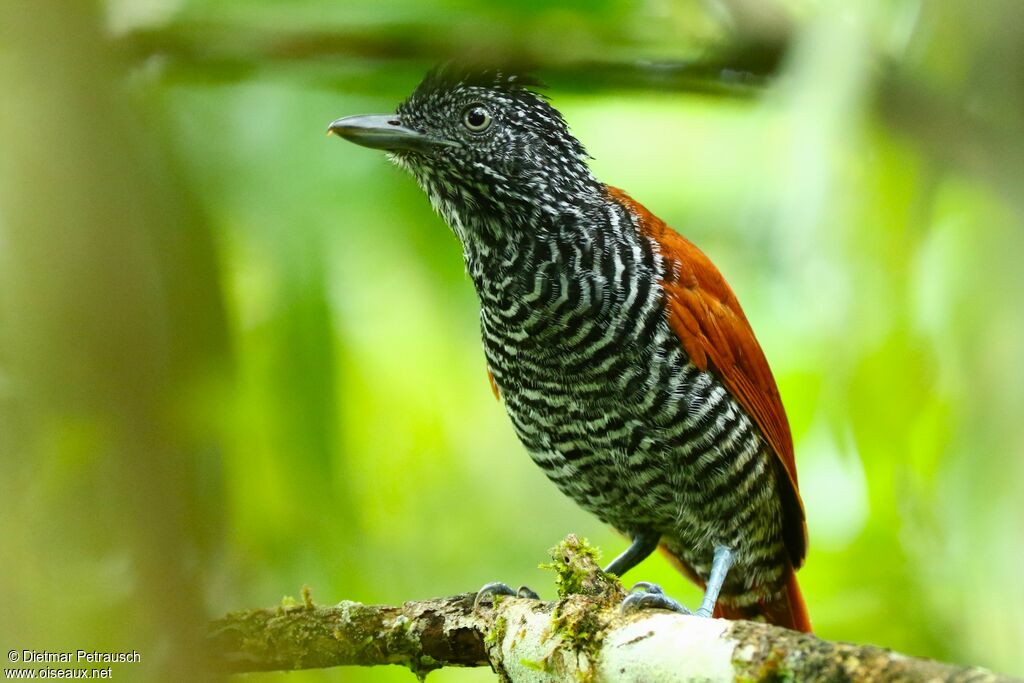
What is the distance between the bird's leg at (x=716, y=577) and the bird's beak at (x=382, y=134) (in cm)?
185

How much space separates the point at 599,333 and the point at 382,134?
1051 millimetres

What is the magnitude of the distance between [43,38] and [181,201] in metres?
0.71

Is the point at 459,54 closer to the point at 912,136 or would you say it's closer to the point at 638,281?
the point at 638,281

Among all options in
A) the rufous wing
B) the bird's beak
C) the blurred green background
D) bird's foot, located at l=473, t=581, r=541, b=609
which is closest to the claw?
bird's foot, located at l=473, t=581, r=541, b=609

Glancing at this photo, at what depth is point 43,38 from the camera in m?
1.86

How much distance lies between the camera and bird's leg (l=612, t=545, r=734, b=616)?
280 cm

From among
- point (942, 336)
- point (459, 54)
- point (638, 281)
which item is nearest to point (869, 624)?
point (942, 336)

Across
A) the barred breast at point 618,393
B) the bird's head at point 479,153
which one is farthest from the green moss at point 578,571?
the bird's head at point 479,153

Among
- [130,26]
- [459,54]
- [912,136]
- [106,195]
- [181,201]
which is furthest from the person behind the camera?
[459,54]

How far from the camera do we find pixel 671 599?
9.86ft

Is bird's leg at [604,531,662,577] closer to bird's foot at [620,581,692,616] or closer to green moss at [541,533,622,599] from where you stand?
bird's foot at [620,581,692,616]

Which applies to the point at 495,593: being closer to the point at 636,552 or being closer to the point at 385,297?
the point at 636,552

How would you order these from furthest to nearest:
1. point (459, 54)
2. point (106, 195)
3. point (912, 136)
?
point (459, 54), point (912, 136), point (106, 195)

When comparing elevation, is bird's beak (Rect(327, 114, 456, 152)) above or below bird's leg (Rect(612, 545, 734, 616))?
above
